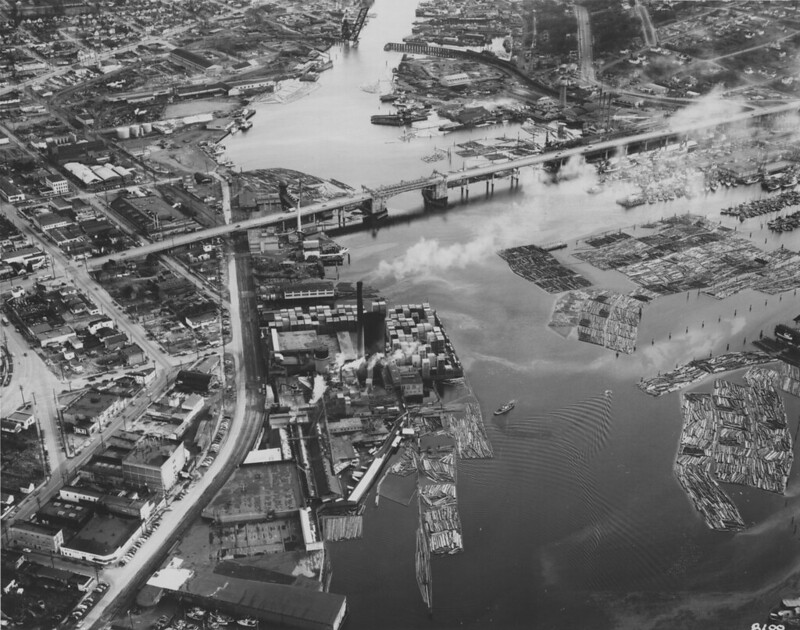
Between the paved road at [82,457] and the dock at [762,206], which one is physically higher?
the paved road at [82,457]

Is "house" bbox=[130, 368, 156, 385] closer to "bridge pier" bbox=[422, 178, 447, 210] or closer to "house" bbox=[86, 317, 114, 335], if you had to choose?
"house" bbox=[86, 317, 114, 335]

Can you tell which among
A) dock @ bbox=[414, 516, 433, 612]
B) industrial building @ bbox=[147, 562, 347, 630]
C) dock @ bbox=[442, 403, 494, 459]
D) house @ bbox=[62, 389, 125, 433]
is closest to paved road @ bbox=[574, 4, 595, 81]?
dock @ bbox=[442, 403, 494, 459]

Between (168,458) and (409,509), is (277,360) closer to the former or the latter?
(168,458)

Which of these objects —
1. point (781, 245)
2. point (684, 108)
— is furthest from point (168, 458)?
point (684, 108)

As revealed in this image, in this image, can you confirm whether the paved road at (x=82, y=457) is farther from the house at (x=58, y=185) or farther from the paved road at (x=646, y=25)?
the paved road at (x=646, y=25)

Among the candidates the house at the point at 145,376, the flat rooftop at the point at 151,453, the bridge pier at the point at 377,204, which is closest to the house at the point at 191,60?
the bridge pier at the point at 377,204
